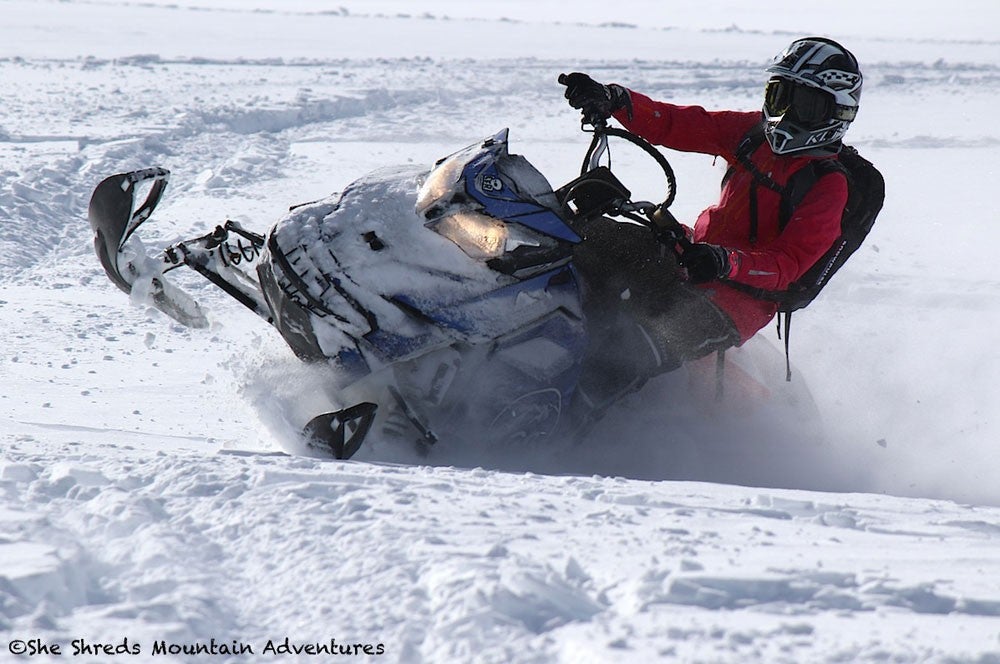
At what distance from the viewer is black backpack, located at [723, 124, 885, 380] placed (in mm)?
3920

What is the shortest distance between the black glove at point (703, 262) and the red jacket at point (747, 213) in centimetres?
10

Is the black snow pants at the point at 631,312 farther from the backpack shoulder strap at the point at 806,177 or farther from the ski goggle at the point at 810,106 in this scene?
the ski goggle at the point at 810,106

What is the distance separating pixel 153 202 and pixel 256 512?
5.23ft

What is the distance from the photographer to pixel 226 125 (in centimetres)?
1196

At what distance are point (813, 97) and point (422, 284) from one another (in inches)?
67.1

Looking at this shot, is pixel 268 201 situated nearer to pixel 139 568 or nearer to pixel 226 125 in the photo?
pixel 226 125

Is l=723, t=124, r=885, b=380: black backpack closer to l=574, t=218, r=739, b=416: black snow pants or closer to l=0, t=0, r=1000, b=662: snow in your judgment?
l=574, t=218, r=739, b=416: black snow pants

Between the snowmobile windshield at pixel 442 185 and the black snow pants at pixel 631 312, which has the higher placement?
the snowmobile windshield at pixel 442 185

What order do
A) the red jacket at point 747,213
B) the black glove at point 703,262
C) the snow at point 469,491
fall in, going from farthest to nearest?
the red jacket at point 747,213, the black glove at point 703,262, the snow at point 469,491

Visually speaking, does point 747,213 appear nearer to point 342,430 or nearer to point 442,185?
point 442,185

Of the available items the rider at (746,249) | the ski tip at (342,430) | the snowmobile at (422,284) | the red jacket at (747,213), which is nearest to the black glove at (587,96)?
the rider at (746,249)

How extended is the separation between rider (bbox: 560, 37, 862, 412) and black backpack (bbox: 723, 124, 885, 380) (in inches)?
1.3

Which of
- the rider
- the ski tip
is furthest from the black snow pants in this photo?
the ski tip

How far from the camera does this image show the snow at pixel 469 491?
6.96 ft
